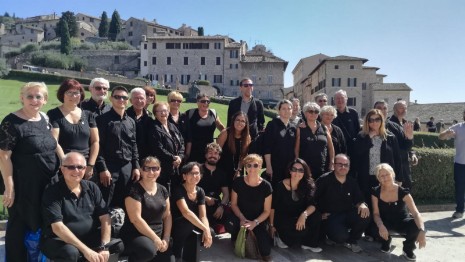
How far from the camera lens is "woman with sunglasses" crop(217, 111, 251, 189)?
6.30 meters

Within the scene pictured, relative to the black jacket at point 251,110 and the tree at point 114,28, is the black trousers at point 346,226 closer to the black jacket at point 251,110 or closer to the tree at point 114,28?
the black jacket at point 251,110

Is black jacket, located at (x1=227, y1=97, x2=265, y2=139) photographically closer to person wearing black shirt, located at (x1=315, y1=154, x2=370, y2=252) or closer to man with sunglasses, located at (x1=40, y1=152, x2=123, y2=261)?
person wearing black shirt, located at (x1=315, y1=154, x2=370, y2=252)

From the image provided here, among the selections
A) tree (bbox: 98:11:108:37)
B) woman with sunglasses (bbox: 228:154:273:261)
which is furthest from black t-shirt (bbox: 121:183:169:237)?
tree (bbox: 98:11:108:37)

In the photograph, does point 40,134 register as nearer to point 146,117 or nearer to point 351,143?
point 146,117

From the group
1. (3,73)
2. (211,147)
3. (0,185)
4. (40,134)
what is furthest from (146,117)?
(3,73)

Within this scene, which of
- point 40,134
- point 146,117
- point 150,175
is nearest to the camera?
point 40,134

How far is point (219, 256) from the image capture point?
5.44m

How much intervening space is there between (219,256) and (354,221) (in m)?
2.15

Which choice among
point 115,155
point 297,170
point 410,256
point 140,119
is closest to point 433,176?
point 410,256

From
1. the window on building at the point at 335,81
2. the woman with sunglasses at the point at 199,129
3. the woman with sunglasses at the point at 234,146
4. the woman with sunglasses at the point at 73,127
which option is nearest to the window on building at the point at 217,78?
the window on building at the point at 335,81

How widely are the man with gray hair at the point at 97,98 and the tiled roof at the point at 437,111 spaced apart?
46232 millimetres

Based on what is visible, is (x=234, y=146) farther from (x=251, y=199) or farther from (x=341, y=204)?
(x=341, y=204)

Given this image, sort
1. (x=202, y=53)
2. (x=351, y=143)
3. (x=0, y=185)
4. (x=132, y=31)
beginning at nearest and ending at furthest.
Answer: (x=0, y=185), (x=351, y=143), (x=202, y=53), (x=132, y=31)

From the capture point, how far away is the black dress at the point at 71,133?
15.3ft
